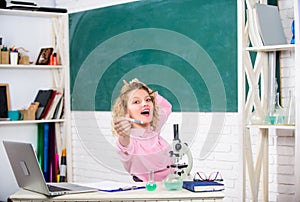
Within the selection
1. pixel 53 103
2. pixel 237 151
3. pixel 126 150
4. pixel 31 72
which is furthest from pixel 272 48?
pixel 31 72

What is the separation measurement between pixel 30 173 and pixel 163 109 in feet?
4.97

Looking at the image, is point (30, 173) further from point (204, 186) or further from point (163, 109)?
point (163, 109)

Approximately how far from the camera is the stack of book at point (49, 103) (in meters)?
6.01

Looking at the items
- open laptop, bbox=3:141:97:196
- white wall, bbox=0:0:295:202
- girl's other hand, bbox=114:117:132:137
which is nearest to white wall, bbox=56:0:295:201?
white wall, bbox=0:0:295:202

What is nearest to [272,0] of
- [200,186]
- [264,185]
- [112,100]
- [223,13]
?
[223,13]

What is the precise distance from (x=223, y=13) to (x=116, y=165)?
1780 millimetres

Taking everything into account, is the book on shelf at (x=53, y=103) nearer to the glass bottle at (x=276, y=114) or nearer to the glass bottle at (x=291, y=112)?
the glass bottle at (x=276, y=114)

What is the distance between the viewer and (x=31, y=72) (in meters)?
6.07

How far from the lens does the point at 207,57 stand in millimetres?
4746

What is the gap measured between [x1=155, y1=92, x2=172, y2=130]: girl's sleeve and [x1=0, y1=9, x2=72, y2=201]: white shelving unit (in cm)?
146

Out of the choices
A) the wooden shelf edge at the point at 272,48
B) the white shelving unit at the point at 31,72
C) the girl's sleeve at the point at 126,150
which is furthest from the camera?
the white shelving unit at the point at 31,72

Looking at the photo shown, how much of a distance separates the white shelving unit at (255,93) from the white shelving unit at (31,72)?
7.53 feet

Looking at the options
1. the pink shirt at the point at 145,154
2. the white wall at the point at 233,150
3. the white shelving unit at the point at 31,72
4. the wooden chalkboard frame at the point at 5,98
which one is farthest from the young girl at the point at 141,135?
the white shelving unit at the point at 31,72

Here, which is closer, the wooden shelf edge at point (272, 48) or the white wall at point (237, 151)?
the wooden shelf edge at point (272, 48)
